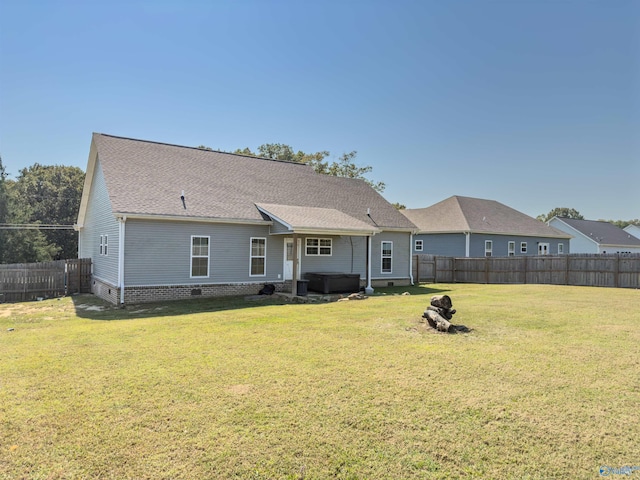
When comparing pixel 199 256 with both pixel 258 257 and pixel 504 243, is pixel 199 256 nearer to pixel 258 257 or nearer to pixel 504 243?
pixel 258 257

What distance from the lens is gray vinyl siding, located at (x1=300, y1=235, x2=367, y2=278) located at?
1648 centimetres

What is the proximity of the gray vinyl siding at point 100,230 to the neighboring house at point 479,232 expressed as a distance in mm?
19434

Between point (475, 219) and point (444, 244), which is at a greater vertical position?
point (475, 219)

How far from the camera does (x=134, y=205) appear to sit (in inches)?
513

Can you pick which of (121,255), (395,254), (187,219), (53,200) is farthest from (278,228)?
(53,200)

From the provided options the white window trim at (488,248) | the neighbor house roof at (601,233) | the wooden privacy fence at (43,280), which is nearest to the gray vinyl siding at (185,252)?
the wooden privacy fence at (43,280)

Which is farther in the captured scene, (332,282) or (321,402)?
(332,282)

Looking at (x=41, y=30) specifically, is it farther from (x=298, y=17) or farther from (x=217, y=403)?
(x=217, y=403)

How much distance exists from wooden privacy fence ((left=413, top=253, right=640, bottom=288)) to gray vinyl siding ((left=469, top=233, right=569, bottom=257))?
4128mm

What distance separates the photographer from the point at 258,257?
15477 millimetres

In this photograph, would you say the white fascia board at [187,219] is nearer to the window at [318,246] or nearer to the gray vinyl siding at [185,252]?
the gray vinyl siding at [185,252]

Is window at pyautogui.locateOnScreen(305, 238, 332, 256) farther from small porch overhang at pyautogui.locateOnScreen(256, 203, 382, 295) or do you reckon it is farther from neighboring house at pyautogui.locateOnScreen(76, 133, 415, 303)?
small porch overhang at pyautogui.locateOnScreen(256, 203, 382, 295)

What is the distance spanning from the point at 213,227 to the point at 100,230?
5622mm

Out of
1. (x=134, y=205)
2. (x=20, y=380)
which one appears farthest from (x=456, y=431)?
(x=134, y=205)
